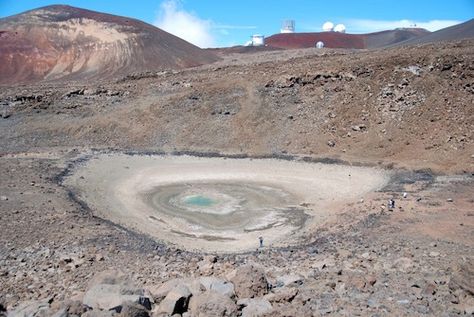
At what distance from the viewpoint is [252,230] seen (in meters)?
16.1

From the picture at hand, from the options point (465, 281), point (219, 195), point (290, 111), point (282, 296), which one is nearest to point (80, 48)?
point (290, 111)

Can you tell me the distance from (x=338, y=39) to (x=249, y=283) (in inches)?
2641

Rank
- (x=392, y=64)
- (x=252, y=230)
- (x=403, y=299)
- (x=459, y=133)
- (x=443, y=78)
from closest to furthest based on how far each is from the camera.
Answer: (x=403, y=299) → (x=252, y=230) → (x=459, y=133) → (x=443, y=78) → (x=392, y=64)

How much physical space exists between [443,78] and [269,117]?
32.6ft

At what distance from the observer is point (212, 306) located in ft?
25.1

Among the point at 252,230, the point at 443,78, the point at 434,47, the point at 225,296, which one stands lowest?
the point at 252,230

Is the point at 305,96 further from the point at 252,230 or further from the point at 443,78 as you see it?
the point at 252,230

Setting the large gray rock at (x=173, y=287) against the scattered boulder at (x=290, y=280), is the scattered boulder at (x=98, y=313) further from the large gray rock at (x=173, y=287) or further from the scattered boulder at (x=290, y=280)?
the scattered boulder at (x=290, y=280)

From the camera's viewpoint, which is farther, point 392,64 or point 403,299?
point 392,64

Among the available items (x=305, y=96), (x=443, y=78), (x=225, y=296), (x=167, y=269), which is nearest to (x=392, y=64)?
(x=443, y=78)

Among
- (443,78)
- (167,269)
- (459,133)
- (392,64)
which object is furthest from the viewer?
(392,64)

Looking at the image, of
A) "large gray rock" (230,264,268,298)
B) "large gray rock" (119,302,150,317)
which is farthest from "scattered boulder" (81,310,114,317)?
"large gray rock" (230,264,268,298)

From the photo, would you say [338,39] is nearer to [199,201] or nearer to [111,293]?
[199,201]

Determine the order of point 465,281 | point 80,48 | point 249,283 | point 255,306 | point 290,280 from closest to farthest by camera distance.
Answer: point 255,306, point 465,281, point 249,283, point 290,280, point 80,48
